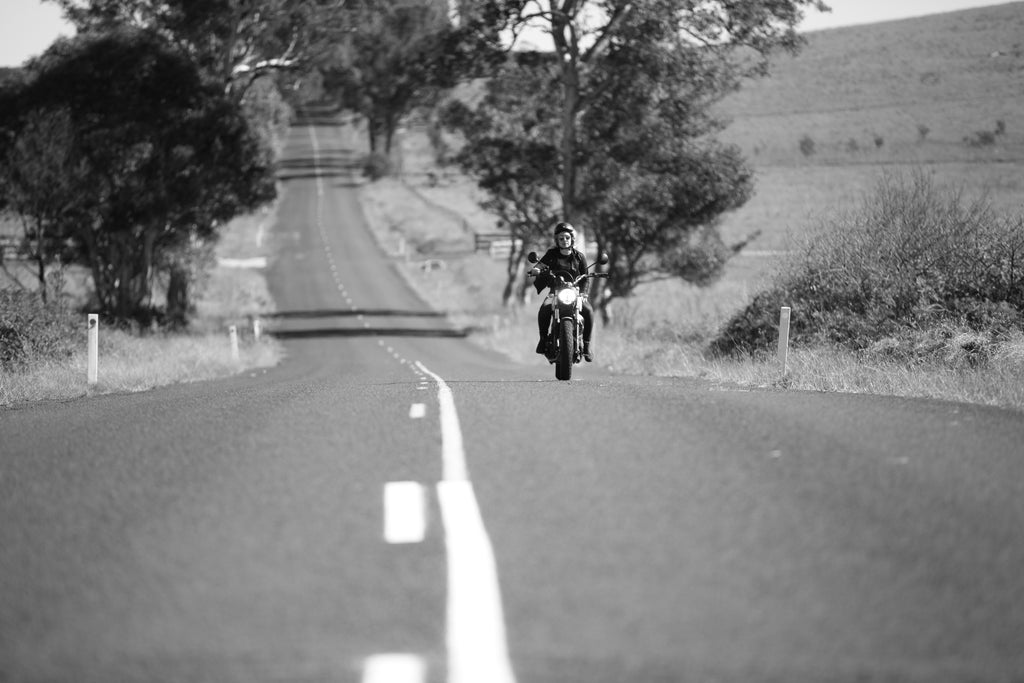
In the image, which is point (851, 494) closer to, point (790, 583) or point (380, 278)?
point (790, 583)

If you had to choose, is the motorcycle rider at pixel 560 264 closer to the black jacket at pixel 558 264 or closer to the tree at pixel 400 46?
the black jacket at pixel 558 264

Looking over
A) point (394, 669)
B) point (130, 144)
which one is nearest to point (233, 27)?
point (130, 144)

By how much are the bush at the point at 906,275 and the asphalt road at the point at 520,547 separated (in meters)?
9.42

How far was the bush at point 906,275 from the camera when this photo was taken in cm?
1850

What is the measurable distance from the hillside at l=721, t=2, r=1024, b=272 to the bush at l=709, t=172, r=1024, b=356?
3.69 ft

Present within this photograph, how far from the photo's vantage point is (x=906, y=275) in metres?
19.7

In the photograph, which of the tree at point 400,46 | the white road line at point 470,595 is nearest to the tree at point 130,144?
the tree at point 400,46

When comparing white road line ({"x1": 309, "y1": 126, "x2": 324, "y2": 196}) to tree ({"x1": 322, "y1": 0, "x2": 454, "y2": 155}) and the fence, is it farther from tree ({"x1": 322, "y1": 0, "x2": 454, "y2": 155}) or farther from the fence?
tree ({"x1": 322, "y1": 0, "x2": 454, "y2": 155})

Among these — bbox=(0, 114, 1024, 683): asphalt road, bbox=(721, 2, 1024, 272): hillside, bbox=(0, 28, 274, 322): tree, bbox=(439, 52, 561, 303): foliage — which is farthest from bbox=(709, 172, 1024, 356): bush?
bbox=(0, 28, 274, 322): tree

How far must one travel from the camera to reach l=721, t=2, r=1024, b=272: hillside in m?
37.4

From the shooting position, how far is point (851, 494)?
21.1ft

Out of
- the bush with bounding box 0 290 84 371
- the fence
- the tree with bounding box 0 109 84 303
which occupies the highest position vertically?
the tree with bounding box 0 109 84 303

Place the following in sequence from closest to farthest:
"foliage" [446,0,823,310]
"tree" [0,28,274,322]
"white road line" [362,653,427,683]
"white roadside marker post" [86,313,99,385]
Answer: "white road line" [362,653,427,683], "white roadside marker post" [86,313,99,385], "foliage" [446,0,823,310], "tree" [0,28,274,322]

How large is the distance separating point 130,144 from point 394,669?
3758cm
